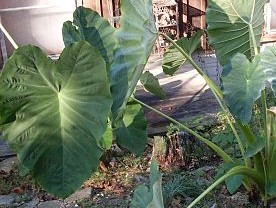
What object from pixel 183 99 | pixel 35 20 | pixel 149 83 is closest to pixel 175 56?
pixel 149 83

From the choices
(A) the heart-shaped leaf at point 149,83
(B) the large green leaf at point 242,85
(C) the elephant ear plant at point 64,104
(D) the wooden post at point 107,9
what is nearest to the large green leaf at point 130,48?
(C) the elephant ear plant at point 64,104

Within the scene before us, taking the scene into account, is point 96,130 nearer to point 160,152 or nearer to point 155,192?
point 155,192

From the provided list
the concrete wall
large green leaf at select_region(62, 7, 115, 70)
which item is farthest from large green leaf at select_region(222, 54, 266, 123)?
the concrete wall

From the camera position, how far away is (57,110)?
197cm

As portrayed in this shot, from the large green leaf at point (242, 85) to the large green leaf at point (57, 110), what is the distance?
56cm

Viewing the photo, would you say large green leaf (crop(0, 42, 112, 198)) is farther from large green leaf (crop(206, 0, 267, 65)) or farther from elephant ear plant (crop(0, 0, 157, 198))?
large green leaf (crop(206, 0, 267, 65))

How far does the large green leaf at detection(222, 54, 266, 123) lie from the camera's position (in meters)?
2.11

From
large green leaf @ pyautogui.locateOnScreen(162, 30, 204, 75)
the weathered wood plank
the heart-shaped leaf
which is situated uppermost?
large green leaf @ pyautogui.locateOnScreen(162, 30, 204, 75)

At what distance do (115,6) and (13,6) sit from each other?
1.03 meters

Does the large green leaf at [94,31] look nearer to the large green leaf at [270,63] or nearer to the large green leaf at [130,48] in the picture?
the large green leaf at [130,48]

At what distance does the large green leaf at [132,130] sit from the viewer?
2.79 meters

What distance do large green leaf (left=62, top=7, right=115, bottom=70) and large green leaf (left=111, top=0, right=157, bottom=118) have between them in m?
0.49

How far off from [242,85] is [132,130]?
0.85 m

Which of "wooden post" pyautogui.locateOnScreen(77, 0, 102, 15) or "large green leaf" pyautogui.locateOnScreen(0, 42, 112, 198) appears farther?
"wooden post" pyautogui.locateOnScreen(77, 0, 102, 15)
